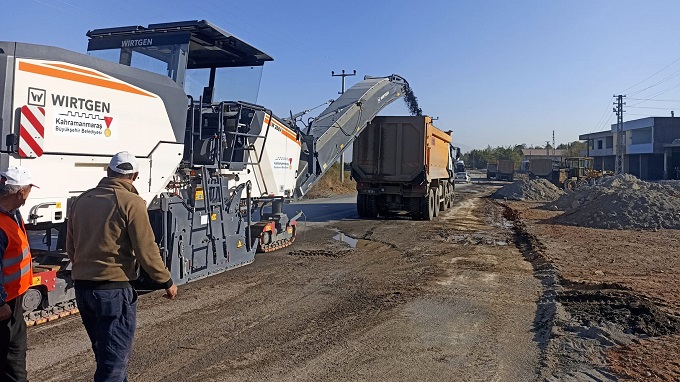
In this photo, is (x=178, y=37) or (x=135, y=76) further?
(x=178, y=37)

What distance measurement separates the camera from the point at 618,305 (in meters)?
6.89

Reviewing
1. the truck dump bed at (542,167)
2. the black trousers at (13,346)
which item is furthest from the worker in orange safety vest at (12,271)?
the truck dump bed at (542,167)

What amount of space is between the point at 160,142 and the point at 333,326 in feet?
10.7

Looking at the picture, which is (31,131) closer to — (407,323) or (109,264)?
(109,264)

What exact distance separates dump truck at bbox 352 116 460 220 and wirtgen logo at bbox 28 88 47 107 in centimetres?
1233

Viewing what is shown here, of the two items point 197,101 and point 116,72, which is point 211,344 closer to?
point 116,72

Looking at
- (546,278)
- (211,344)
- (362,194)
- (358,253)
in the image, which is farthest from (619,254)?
(211,344)

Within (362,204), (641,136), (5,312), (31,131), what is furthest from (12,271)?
(641,136)

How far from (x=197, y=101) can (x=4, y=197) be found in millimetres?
4902

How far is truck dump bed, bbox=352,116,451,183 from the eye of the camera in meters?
16.9

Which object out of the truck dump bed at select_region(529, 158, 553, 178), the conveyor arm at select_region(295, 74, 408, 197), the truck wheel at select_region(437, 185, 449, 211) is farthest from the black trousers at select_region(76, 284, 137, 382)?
the truck dump bed at select_region(529, 158, 553, 178)

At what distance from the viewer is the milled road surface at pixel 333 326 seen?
16.1 ft

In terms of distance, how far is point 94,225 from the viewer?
3.60m

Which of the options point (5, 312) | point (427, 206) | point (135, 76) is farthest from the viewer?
point (427, 206)
